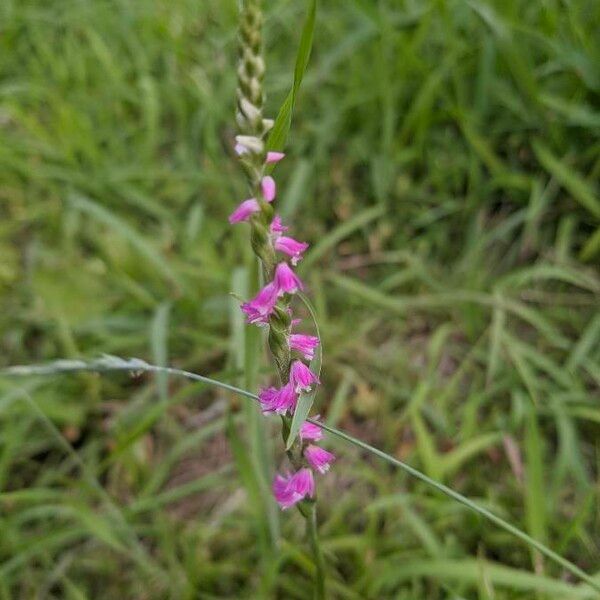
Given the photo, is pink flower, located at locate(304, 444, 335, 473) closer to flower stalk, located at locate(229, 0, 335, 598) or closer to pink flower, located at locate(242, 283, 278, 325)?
flower stalk, located at locate(229, 0, 335, 598)

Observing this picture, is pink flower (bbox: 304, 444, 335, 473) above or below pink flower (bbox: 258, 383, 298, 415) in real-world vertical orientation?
below

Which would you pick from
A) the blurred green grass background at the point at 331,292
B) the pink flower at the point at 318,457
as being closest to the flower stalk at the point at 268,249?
the pink flower at the point at 318,457

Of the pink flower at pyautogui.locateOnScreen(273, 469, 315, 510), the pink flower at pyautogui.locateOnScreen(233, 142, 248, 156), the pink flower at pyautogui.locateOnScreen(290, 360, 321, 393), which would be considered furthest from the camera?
the pink flower at pyautogui.locateOnScreen(273, 469, 315, 510)

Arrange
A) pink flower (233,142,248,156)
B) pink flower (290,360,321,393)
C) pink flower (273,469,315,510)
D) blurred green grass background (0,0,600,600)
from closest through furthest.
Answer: pink flower (233,142,248,156), pink flower (290,360,321,393), pink flower (273,469,315,510), blurred green grass background (0,0,600,600)

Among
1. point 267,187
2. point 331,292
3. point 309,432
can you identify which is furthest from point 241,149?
point 331,292

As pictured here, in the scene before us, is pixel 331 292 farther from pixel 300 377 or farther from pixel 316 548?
pixel 300 377

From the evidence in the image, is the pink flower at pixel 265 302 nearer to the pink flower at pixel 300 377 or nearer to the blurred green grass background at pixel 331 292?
the pink flower at pixel 300 377

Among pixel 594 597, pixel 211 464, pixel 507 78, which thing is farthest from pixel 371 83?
pixel 594 597

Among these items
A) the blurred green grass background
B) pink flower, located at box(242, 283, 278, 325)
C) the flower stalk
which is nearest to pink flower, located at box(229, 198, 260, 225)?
the flower stalk

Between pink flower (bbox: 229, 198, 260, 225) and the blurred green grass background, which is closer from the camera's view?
pink flower (bbox: 229, 198, 260, 225)
